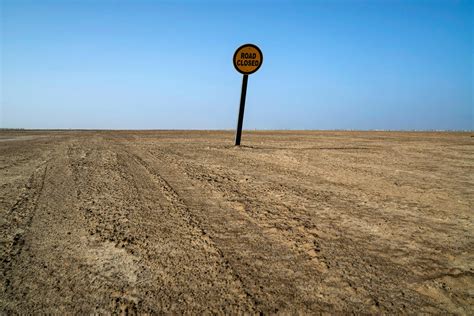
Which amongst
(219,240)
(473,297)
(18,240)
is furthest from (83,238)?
(473,297)

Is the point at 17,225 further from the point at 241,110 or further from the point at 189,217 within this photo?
the point at 241,110

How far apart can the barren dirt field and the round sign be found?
250 inches

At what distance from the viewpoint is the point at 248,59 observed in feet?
34.6

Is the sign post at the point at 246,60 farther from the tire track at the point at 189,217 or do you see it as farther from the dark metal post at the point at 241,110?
the tire track at the point at 189,217

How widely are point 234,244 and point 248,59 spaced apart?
8834mm

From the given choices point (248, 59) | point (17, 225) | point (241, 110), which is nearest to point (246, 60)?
point (248, 59)

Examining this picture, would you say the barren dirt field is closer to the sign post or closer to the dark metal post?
the dark metal post

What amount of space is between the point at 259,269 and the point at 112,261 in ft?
3.40

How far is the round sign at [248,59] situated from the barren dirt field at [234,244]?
6.36m

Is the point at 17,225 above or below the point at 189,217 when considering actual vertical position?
below

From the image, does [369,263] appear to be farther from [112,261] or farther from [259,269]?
[112,261]

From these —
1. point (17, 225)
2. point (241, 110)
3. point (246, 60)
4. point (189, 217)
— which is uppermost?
point (246, 60)

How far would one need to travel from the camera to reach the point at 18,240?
262 cm

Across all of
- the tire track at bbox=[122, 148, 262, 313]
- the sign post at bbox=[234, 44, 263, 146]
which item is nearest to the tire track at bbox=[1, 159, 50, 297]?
the tire track at bbox=[122, 148, 262, 313]
